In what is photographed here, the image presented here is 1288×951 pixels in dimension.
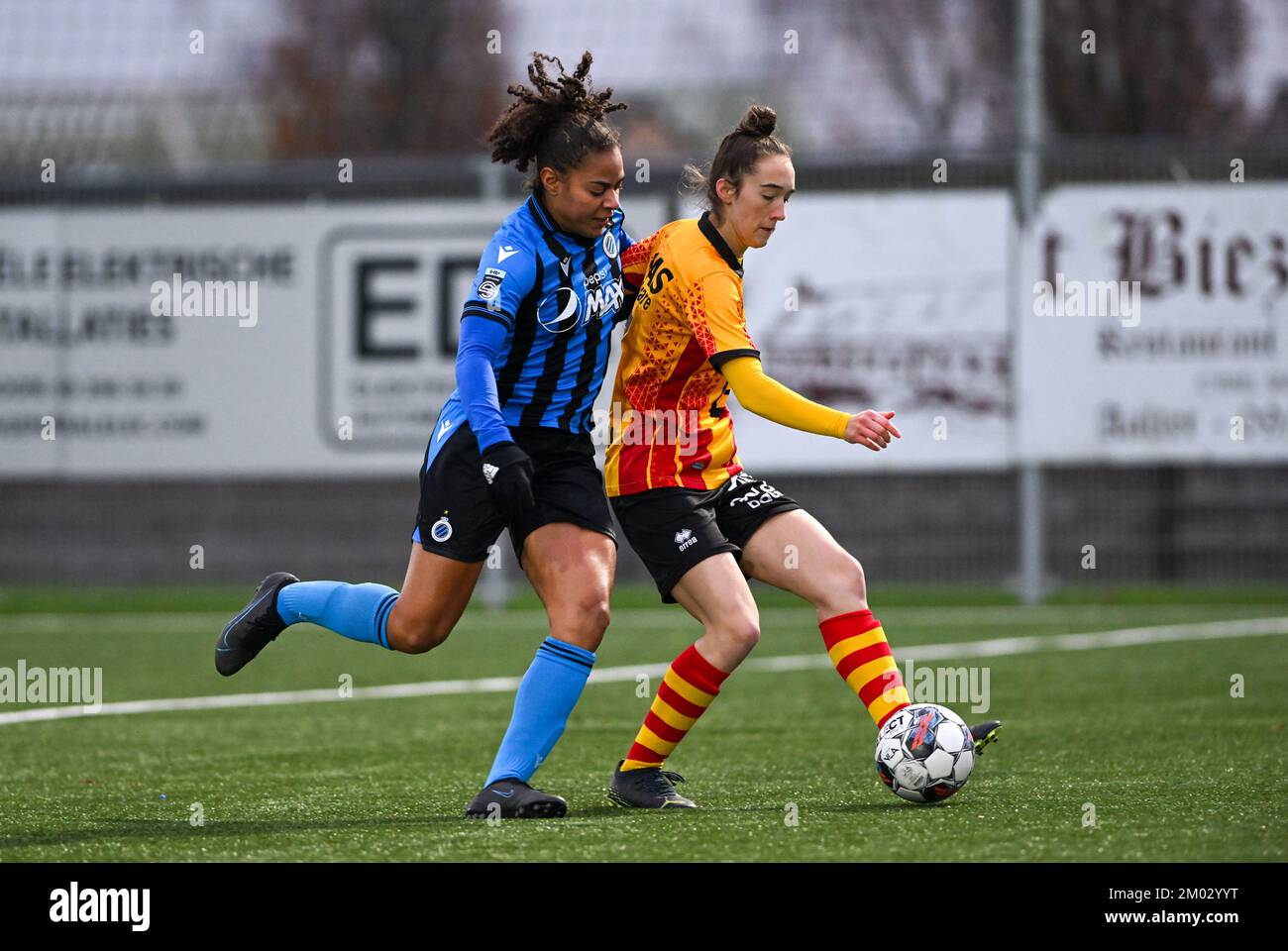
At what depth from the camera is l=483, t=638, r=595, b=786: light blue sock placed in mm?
5383

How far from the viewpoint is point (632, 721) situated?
Answer: 26.3 ft

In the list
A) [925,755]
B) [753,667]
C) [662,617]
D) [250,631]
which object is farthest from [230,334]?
[925,755]

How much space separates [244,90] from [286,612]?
81.4ft

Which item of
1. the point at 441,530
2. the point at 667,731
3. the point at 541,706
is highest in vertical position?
the point at 441,530

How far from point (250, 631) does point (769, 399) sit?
1.83m

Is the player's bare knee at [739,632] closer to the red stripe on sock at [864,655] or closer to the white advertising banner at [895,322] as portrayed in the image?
the red stripe on sock at [864,655]

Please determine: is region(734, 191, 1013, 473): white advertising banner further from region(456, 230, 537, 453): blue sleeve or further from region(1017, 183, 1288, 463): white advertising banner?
region(456, 230, 537, 453): blue sleeve

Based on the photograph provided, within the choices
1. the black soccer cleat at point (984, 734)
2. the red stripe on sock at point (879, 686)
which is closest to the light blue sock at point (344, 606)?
the red stripe on sock at point (879, 686)

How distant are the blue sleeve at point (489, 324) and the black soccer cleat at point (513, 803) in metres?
0.95

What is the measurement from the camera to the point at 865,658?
5.62 metres

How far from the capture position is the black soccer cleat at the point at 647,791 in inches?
218
